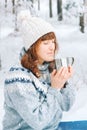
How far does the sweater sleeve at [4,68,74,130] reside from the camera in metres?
1.56

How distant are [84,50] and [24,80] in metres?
3.78

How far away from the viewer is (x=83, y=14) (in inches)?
233

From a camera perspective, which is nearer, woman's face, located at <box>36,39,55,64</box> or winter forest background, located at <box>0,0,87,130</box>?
woman's face, located at <box>36,39,55,64</box>

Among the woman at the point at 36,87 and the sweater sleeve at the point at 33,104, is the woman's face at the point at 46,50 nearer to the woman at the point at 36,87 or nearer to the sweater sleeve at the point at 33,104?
the woman at the point at 36,87

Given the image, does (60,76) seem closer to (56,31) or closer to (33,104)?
(33,104)

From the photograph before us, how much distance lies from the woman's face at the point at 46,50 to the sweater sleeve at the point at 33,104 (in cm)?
13

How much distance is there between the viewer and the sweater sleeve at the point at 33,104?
1557 mm

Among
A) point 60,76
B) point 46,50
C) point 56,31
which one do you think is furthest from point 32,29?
point 56,31

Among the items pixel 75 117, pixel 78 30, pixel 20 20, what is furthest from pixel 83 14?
pixel 20 20

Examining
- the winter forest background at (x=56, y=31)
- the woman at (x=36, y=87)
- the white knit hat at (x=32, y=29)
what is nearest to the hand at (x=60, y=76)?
the woman at (x=36, y=87)

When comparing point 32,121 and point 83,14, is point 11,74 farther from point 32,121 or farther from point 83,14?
point 83,14

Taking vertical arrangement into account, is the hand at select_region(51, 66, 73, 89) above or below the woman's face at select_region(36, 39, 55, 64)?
below

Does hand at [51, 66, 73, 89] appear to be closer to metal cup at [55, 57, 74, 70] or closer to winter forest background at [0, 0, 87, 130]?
metal cup at [55, 57, 74, 70]

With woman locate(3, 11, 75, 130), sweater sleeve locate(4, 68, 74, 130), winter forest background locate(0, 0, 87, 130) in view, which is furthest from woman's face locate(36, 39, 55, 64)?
winter forest background locate(0, 0, 87, 130)
